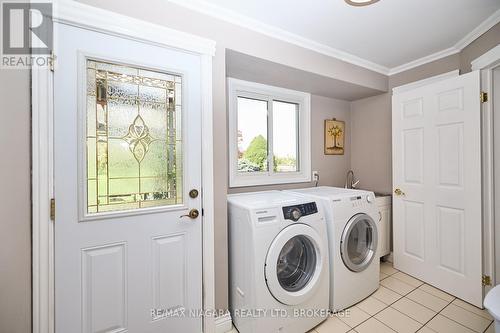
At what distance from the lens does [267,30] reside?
1852mm

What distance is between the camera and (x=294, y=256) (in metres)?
1.79

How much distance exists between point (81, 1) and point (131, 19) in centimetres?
25

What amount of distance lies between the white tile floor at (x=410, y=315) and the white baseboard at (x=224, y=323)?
6cm

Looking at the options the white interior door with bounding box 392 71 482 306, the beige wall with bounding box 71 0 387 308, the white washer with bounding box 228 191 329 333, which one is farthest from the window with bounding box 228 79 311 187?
the white interior door with bounding box 392 71 482 306

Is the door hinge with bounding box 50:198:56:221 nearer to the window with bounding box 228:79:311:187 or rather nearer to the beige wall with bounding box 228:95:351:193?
the window with bounding box 228:79:311:187

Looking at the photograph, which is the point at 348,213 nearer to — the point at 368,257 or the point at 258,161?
the point at 368,257

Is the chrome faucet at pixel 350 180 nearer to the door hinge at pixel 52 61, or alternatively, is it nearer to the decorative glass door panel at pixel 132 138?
the decorative glass door panel at pixel 132 138

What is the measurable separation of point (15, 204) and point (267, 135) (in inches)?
84.2

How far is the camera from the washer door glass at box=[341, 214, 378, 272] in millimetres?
1926

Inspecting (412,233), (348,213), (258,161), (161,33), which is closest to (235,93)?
(258,161)

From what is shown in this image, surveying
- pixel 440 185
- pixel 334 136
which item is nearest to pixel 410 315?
pixel 440 185

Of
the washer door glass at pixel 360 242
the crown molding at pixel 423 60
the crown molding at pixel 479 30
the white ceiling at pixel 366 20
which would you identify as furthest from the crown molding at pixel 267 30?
the washer door glass at pixel 360 242

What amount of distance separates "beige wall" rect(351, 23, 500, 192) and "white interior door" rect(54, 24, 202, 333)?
2451mm

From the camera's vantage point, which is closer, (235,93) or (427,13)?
(427,13)
